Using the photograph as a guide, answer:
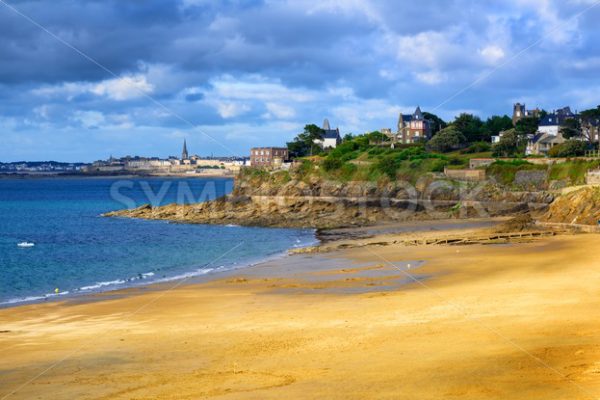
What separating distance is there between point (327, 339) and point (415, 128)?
115047mm

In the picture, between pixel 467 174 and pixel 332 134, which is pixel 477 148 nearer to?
pixel 467 174

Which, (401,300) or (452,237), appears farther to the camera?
(452,237)

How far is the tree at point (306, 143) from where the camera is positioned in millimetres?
141500

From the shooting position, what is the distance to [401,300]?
24.1 m

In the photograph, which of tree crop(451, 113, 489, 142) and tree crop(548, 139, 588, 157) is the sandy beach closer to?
tree crop(548, 139, 588, 157)

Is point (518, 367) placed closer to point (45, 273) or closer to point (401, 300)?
point (401, 300)

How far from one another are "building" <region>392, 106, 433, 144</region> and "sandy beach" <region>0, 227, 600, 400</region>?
99.5 meters

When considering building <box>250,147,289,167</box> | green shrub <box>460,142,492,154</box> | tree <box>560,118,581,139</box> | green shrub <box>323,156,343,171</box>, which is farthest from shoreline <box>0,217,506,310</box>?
building <box>250,147,289,167</box>

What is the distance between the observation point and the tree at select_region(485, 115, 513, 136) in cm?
12212

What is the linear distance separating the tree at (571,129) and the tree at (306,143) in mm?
49663

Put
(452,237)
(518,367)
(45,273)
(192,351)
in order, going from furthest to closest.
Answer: (452,237), (45,273), (192,351), (518,367)

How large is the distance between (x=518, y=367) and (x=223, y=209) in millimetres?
64304

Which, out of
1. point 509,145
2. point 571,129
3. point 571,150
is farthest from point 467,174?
point 571,129

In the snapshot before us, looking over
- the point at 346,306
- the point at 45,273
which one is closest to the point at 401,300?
the point at 346,306
